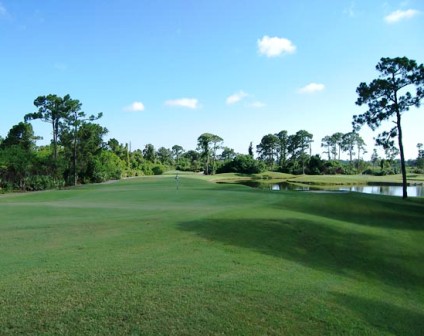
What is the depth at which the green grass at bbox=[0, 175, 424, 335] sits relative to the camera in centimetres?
456

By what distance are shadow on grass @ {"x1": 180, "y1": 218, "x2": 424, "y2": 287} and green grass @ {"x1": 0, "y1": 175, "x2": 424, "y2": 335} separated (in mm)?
37

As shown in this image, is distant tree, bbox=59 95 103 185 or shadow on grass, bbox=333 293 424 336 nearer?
shadow on grass, bbox=333 293 424 336

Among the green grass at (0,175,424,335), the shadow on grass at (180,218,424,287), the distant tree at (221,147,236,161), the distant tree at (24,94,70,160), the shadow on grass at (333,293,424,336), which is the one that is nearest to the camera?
the green grass at (0,175,424,335)

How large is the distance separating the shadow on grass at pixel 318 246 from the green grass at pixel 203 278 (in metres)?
0.04

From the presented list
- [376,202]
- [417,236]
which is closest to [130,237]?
[417,236]

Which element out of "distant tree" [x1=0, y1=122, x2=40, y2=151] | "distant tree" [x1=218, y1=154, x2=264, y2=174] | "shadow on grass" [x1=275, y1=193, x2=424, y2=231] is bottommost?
"shadow on grass" [x1=275, y1=193, x2=424, y2=231]

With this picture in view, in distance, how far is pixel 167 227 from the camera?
10125 mm

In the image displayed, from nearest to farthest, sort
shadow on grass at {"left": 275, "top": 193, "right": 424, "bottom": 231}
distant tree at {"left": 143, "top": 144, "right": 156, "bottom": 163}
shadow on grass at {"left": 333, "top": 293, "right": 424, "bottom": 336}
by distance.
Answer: shadow on grass at {"left": 333, "top": 293, "right": 424, "bottom": 336}
shadow on grass at {"left": 275, "top": 193, "right": 424, "bottom": 231}
distant tree at {"left": 143, "top": 144, "right": 156, "bottom": 163}

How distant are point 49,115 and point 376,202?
32.4 metres

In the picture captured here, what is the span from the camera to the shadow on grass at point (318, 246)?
28.3 feet

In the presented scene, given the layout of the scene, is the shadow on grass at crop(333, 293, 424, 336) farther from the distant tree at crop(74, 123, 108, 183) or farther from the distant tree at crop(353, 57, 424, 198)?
the distant tree at crop(74, 123, 108, 183)

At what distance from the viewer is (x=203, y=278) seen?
19.8 ft

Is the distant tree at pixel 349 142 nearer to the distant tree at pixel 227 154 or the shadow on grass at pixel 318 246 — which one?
the distant tree at pixel 227 154

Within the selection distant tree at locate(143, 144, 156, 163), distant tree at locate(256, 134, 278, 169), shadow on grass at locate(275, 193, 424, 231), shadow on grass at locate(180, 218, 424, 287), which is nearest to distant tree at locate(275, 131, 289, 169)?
distant tree at locate(256, 134, 278, 169)
